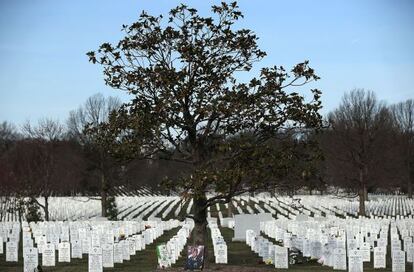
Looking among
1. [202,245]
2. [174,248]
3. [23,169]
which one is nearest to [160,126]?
[202,245]

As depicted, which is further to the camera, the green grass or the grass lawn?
the green grass

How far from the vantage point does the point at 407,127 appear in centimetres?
6925

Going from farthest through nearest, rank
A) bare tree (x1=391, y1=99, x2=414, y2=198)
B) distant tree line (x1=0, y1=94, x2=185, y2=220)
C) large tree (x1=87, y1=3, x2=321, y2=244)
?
bare tree (x1=391, y1=99, x2=414, y2=198)
distant tree line (x1=0, y1=94, x2=185, y2=220)
large tree (x1=87, y1=3, x2=321, y2=244)

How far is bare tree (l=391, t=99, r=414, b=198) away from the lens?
60219 mm

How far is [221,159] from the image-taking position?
1534 cm

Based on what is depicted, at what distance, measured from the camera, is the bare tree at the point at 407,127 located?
198 feet

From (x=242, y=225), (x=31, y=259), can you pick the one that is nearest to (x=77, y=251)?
(x=31, y=259)

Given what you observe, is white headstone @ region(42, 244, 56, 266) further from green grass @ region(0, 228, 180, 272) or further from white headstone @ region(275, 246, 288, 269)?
white headstone @ region(275, 246, 288, 269)

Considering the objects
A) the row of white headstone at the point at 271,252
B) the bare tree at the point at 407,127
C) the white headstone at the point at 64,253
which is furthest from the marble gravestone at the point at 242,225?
the bare tree at the point at 407,127

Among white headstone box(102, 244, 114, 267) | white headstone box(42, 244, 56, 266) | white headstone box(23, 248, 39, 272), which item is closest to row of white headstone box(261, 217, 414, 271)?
white headstone box(102, 244, 114, 267)

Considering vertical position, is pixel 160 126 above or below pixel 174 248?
above

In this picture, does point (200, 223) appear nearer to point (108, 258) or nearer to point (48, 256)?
point (108, 258)

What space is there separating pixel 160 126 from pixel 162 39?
223 centimetres

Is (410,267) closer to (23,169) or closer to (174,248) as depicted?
(174,248)
